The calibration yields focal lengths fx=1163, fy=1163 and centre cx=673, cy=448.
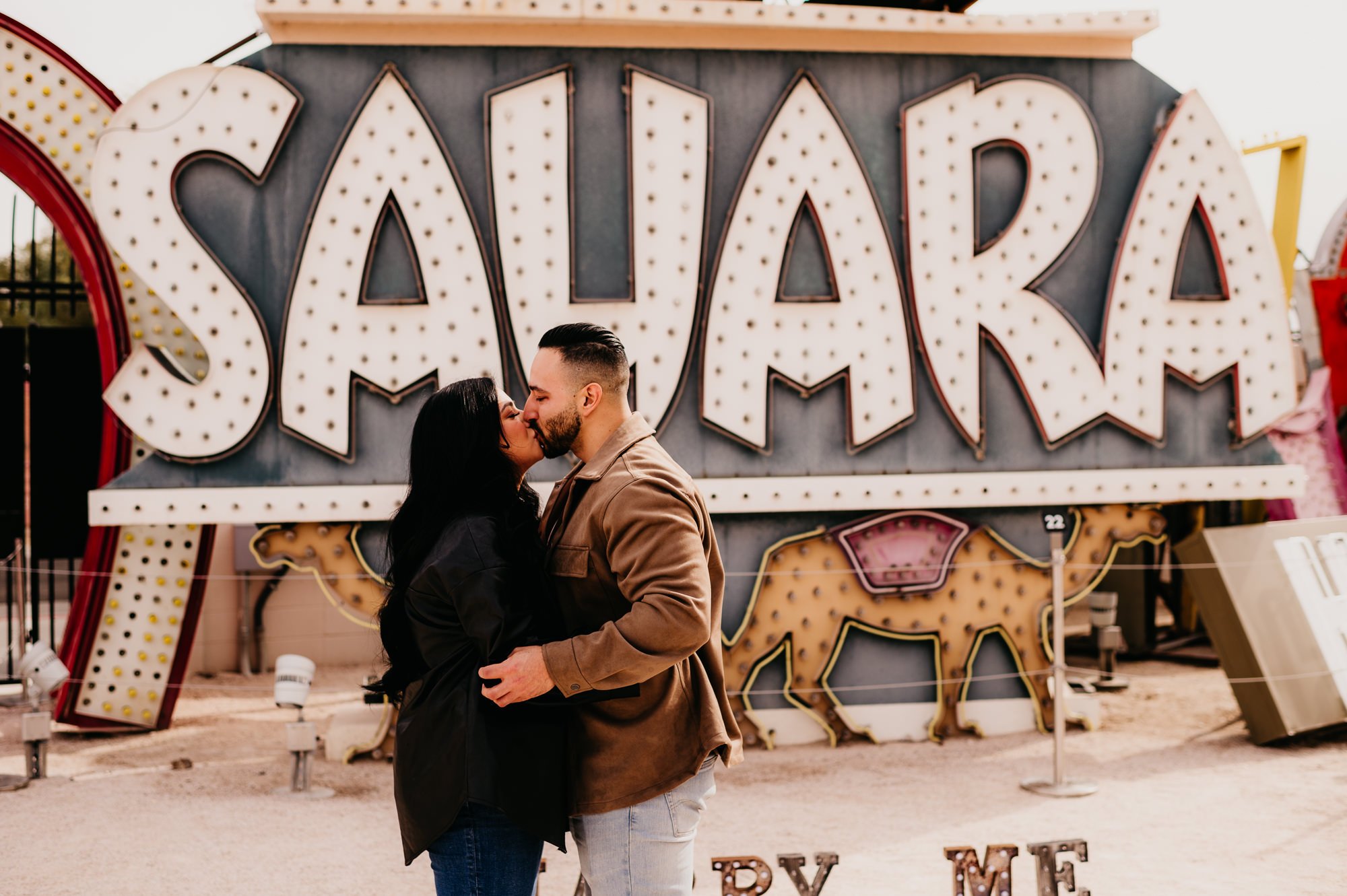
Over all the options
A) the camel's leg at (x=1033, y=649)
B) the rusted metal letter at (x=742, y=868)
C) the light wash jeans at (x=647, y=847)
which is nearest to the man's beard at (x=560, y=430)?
the light wash jeans at (x=647, y=847)

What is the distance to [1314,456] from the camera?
10.4 m

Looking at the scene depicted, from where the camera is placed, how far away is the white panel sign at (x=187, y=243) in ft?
21.2

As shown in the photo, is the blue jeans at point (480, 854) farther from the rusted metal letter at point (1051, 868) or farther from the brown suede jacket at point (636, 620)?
the rusted metal letter at point (1051, 868)

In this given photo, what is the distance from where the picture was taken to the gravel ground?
4875 millimetres

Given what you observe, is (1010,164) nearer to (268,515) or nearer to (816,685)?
(816,685)

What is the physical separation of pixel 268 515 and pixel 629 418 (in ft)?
14.2

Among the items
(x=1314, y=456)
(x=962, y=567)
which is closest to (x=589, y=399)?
(x=962, y=567)

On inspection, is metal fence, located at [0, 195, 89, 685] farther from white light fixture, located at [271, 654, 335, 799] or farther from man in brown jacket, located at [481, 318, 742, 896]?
man in brown jacket, located at [481, 318, 742, 896]

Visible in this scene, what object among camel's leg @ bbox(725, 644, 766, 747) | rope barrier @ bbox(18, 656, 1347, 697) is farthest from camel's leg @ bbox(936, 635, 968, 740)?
camel's leg @ bbox(725, 644, 766, 747)

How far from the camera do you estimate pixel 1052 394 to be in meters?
7.22

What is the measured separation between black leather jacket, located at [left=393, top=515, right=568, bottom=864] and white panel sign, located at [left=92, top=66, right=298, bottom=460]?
441 cm

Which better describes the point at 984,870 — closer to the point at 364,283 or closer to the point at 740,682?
the point at 740,682

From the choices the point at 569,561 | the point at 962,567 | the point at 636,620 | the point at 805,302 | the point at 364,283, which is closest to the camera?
the point at 636,620

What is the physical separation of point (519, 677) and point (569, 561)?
1.02 feet
